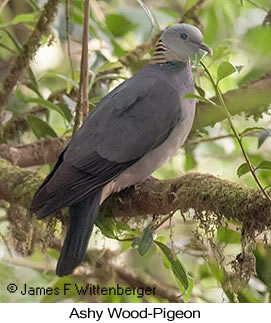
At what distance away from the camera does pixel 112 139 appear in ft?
6.70

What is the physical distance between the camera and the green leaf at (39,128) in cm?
251

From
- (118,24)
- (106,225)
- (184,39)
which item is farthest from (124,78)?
(106,225)

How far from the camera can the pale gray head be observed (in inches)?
86.7

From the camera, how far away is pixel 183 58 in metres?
2.31

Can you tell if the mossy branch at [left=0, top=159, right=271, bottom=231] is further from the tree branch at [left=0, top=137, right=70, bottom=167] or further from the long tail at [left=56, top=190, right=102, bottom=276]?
the tree branch at [left=0, top=137, right=70, bottom=167]

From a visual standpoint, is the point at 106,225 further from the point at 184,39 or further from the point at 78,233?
the point at 184,39

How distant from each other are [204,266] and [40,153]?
31.9 inches

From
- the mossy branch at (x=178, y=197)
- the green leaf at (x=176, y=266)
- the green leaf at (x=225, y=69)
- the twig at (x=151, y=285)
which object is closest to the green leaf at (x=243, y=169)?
the mossy branch at (x=178, y=197)

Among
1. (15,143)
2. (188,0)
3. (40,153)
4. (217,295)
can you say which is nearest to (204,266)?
(217,295)

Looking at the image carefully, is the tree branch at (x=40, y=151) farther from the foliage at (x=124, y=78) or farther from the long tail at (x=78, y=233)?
the long tail at (x=78, y=233)

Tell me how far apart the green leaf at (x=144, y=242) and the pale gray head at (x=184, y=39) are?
27.5 inches

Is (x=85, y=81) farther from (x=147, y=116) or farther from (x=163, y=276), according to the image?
(x=163, y=276)

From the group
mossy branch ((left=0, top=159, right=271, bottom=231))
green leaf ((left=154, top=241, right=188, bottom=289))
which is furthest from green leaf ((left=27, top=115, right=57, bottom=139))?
green leaf ((left=154, top=241, right=188, bottom=289))

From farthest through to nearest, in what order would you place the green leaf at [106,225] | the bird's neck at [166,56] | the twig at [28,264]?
the twig at [28,264] < the bird's neck at [166,56] < the green leaf at [106,225]
